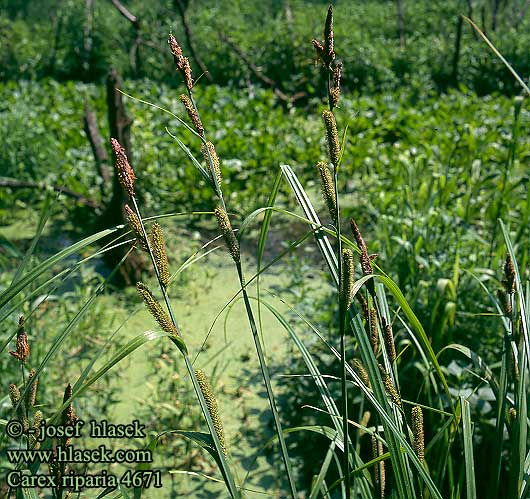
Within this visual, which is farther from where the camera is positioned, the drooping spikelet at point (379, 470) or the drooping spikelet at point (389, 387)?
the drooping spikelet at point (379, 470)

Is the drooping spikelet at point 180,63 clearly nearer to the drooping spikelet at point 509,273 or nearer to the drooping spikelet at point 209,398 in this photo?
the drooping spikelet at point 209,398

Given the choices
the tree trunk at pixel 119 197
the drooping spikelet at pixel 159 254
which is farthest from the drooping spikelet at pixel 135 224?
the tree trunk at pixel 119 197

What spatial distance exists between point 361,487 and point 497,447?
0.91 ft

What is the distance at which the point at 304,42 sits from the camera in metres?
7.40

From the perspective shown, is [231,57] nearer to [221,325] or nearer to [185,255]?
[185,255]

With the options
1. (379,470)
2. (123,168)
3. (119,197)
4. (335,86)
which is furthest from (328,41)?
(119,197)

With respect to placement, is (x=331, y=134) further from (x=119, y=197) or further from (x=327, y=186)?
(x=119, y=197)

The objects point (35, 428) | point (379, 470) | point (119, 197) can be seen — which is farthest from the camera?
point (119, 197)

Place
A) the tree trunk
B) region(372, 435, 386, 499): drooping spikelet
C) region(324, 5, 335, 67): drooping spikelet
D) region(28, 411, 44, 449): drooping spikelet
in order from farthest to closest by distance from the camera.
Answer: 1. the tree trunk
2. region(372, 435, 386, 499): drooping spikelet
3. region(28, 411, 44, 449): drooping spikelet
4. region(324, 5, 335, 67): drooping spikelet

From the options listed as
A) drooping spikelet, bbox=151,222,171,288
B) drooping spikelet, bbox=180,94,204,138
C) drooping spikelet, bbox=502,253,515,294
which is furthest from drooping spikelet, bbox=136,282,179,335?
drooping spikelet, bbox=502,253,515,294

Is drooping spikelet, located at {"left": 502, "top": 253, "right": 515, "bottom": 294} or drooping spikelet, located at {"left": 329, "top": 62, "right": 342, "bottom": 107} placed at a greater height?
drooping spikelet, located at {"left": 329, "top": 62, "right": 342, "bottom": 107}

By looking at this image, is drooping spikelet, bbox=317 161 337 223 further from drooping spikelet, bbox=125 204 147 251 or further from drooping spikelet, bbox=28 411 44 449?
drooping spikelet, bbox=28 411 44 449

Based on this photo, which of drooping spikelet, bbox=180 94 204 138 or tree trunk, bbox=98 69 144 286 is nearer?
drooping spikelet, bbox=180 94 204 138

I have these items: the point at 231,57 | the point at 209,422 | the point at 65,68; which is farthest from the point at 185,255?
the point at 65,68
